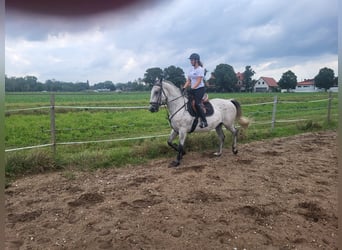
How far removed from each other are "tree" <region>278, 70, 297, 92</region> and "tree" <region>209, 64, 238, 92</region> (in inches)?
8.8

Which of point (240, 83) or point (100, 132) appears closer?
point (240, 83)

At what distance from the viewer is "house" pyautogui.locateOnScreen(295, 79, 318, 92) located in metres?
1.26

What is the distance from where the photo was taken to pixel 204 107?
4652 millimetres

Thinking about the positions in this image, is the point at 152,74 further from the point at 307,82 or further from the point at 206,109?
the point at 206,109

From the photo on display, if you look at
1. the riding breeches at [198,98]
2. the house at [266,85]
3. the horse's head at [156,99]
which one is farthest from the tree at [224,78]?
the riding breeches at [198,98]

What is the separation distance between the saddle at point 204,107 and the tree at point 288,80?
3035 mm

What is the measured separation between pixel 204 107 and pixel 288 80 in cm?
332

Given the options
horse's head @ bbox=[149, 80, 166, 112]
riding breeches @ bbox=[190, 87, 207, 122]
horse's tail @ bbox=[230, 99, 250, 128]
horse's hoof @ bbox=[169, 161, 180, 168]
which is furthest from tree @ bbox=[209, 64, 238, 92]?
horse's tail @ bbox=[230, 99, 250, 128]

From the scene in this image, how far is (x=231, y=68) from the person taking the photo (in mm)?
1364

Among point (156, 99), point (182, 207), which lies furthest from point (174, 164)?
point (182, 207)

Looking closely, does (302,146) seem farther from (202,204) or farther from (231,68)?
(231,68)

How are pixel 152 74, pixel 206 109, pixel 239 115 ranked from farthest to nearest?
1. pixel 239 115
2. pixel 206 109
3. pixel 152 74

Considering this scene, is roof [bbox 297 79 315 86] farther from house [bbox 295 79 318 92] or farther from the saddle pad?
the saddle pad

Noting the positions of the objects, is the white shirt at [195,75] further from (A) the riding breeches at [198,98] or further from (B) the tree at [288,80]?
(B) the tree at [288,80]
